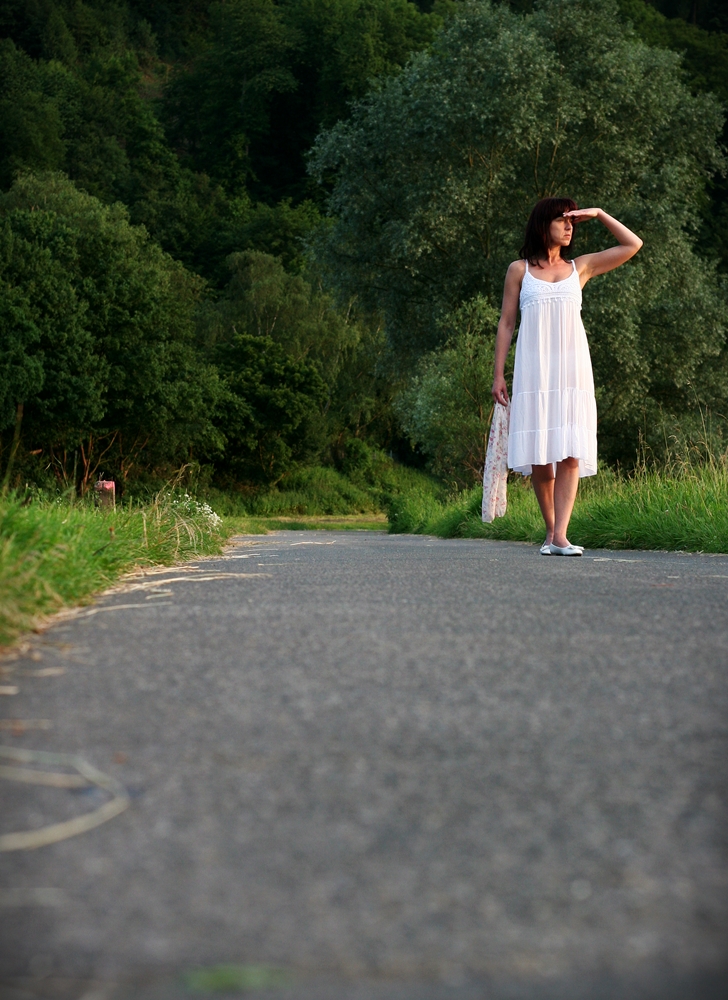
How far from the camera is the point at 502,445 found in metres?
7.75

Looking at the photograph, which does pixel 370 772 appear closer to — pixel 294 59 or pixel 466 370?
pixel 466 370

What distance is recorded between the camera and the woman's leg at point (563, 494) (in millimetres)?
6971

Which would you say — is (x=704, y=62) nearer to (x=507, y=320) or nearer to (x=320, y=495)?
(x=320, y=495)

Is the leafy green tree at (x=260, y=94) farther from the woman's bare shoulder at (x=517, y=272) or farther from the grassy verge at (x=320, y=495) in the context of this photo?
the woman's bare shoulder at (x=517, y=272)

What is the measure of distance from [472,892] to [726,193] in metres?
37.6

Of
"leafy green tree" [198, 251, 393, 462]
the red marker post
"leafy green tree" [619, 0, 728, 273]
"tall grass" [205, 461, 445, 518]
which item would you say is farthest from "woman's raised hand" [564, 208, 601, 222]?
"leafy green tree" [198, 251, 393, 462]

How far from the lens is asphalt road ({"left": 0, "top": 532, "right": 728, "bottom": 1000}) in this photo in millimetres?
1175

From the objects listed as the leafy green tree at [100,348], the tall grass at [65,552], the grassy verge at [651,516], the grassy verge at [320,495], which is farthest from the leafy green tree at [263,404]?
the tall grass at [65,552]

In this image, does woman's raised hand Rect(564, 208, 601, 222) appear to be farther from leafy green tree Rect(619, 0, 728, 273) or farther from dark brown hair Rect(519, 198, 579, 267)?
leafy green tree Rect(619, 0, 728, 273)

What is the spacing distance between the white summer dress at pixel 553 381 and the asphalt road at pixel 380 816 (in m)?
4.00

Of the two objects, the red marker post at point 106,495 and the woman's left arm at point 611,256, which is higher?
the woman's left arm at point 611,256

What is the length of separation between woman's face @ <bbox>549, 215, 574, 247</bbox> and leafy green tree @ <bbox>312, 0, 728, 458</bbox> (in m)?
18.3

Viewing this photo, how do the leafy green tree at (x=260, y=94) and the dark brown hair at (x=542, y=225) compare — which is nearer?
the dark brown hair at (x=542, y=225)

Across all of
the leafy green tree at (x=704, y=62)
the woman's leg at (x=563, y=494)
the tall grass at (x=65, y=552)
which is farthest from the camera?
the leafy green tree at (x=704, y=62)
